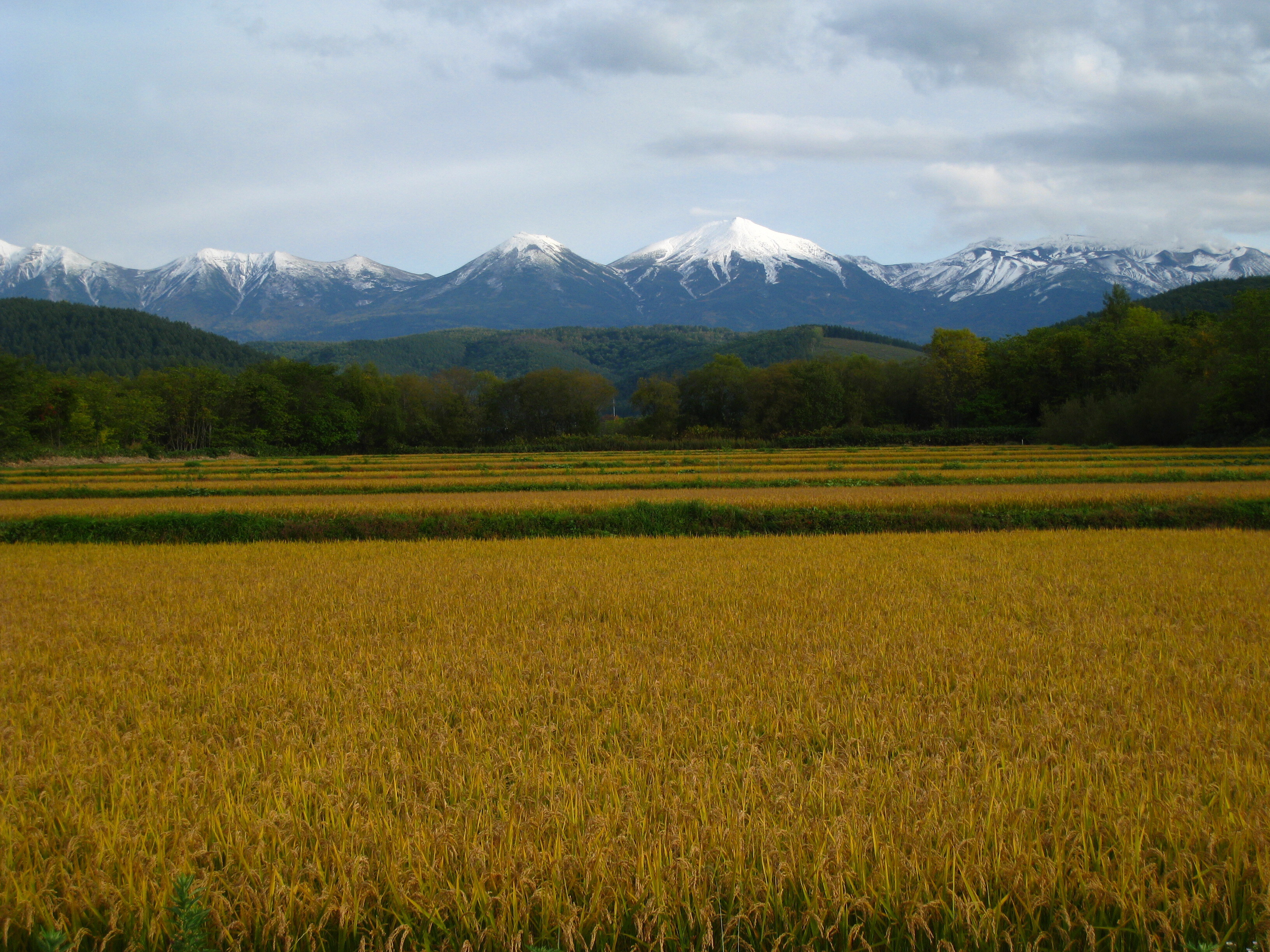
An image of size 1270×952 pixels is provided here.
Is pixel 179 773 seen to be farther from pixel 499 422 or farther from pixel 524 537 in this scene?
pixel 499 422

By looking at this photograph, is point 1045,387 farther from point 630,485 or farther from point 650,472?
point 630,485

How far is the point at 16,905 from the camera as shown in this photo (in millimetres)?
3039

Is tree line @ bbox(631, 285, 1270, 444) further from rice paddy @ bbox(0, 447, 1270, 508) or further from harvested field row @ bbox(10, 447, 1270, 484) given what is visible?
harvested field row @ bbox(10, 447, 1270, 484)

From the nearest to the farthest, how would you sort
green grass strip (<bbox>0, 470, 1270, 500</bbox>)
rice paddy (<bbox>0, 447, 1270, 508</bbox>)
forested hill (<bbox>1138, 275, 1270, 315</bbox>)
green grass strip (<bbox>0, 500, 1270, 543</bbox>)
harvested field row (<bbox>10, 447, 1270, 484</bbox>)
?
1. green grass strip (<bbox>0, 500, 1270, 543</bbox>)
2. green grass strip (<bbox>0, 470, 1270, 500</bbox>)
3. rice paddy (<bbox>0, 447, 1270, 508</bbox>)
4. harvested field row (<bbox>10, 447, 1270, 484</bbox>)
5. forested hill (<bbox>1138, 275, 1270, 315</bbox>)

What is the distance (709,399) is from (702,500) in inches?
2928

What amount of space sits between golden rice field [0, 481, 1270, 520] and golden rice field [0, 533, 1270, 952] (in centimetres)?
1049

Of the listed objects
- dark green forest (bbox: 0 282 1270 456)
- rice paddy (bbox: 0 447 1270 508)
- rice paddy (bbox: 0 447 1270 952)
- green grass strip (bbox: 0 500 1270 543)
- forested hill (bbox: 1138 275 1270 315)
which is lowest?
green grass strip (bbox: 0 500 1270 543)

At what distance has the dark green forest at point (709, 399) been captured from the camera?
57656mm

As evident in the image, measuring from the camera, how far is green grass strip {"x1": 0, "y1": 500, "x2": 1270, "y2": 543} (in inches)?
734

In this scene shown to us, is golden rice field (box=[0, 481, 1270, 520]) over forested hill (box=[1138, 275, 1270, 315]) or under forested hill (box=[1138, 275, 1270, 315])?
under

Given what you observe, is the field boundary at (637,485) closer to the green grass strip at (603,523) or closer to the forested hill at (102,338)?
the green grass strip at (603,523)

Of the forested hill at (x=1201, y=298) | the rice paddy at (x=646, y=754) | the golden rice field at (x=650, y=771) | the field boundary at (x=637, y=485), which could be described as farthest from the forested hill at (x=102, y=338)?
the forested hill at (x=1201, y=298)

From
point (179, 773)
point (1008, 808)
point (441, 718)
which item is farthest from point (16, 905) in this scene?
point (1008, 808)

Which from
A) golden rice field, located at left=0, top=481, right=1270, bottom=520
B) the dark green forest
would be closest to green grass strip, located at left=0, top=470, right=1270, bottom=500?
golden rice field, located at left=0, top=481, right=1270, bottom=520
